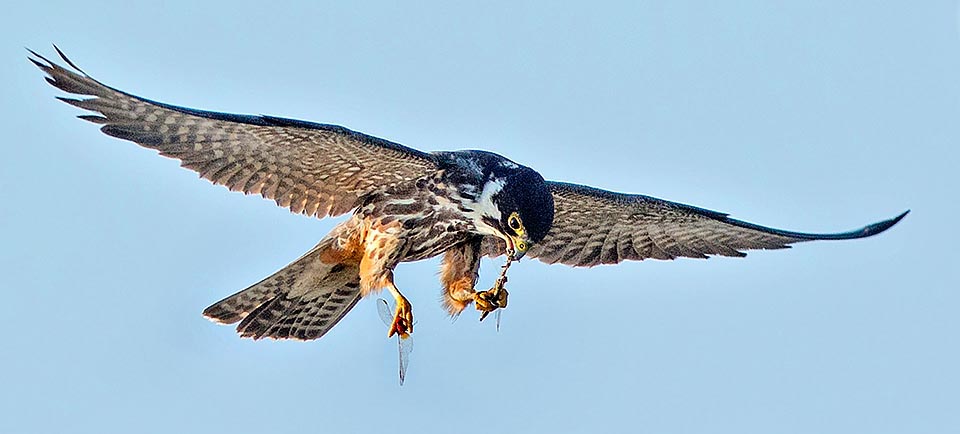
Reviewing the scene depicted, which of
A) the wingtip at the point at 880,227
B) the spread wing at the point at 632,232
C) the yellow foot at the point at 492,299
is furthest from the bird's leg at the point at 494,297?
the wingtip at the point at 880,227

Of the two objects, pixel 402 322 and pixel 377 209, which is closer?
pixel 402 322

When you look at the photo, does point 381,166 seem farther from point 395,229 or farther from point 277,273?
point 277,273

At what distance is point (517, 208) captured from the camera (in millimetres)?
10469

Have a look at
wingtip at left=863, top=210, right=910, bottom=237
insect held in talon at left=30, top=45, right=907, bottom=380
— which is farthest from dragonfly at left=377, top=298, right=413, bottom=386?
wingtip at left=863, top=210, right=910, bottom=237

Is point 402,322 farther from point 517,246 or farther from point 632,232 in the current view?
point 632,232

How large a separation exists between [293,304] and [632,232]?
2530 mm

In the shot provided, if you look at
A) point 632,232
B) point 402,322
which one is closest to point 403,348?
point 402,322

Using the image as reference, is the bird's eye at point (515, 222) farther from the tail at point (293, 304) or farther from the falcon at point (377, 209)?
the tail at point (293, 304)

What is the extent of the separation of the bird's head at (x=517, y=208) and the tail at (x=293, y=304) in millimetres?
1494

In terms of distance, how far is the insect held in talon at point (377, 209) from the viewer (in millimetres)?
10477

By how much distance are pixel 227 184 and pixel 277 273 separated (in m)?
1.05

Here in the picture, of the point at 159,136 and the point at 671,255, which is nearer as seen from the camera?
the point at 159,136

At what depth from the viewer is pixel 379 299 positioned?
10867mm

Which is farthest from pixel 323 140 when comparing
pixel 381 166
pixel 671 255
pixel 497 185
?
Answer: pixel 671 255
